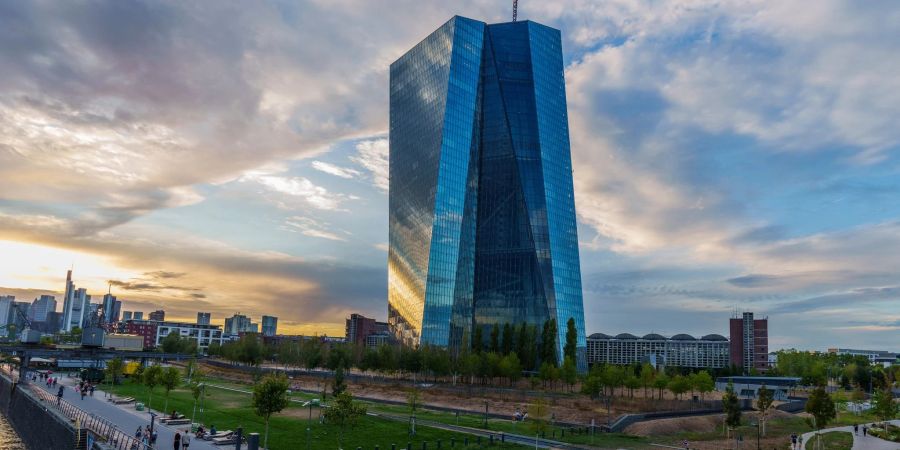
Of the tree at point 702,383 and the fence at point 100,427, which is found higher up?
the tree at point 702,383

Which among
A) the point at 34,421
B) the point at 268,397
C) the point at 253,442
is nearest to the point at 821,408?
the point at 268,397

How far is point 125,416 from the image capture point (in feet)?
233

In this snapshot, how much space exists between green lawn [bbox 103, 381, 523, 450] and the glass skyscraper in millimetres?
97533

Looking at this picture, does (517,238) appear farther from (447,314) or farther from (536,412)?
(536,412)

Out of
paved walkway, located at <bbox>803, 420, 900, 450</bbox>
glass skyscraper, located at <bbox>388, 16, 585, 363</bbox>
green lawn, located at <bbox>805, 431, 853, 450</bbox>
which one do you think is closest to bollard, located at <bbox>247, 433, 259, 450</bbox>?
green lawn, located at <bbox>805, 431, 853, 450</bbox>

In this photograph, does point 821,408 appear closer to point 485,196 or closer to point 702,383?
point 702,383

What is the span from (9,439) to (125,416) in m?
24.0

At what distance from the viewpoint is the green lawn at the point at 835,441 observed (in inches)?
2823

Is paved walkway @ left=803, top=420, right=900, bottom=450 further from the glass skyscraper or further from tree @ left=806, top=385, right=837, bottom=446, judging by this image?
the glass skyscraper

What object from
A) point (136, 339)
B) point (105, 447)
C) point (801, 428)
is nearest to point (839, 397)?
point (801, 428)

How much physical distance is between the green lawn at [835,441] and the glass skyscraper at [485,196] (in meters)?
96.6

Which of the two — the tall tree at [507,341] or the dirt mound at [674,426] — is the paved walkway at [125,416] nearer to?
the dirt mound at [674,426]

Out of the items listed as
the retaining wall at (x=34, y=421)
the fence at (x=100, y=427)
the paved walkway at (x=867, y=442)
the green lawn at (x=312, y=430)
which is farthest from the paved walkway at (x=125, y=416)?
the paved walkway at (x=867, y=442)

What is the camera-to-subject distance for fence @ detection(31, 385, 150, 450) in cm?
5069
